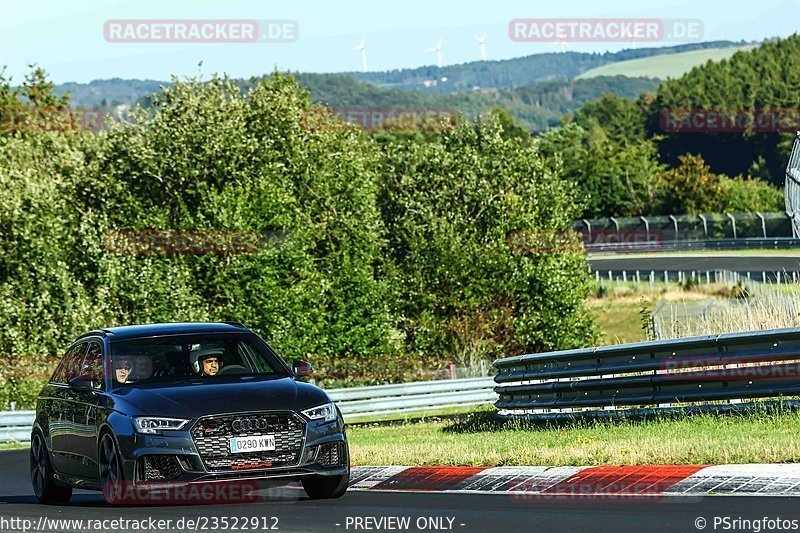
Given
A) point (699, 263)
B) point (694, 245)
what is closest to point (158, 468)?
point (699, 263)

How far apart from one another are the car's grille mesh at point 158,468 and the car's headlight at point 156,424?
216 millimetres

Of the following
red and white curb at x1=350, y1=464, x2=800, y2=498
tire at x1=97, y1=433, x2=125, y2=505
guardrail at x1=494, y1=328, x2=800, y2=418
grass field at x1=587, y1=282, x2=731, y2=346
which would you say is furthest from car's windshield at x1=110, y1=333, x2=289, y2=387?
Result: grass field at x1=587, y1=282, x2=731, y2=346

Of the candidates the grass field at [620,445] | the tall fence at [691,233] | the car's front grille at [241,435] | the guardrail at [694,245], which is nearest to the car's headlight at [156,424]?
the car's front grille at [241,435]

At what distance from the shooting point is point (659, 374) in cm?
1417

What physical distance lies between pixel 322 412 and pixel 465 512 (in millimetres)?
1878

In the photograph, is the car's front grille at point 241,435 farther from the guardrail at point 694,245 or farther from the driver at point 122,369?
the guardrail at point 694,245

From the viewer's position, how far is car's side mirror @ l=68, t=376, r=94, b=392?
11.4 metres

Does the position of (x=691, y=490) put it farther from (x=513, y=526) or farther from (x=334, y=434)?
(x=334, y=434)

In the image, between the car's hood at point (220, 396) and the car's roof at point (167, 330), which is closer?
the car's hood at point (220, 396)

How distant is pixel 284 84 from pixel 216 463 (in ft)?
170

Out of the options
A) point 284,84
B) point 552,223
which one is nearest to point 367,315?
point 552,223

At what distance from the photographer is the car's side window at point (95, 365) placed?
452 inches

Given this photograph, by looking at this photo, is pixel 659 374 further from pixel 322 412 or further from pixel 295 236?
pixel 295 236

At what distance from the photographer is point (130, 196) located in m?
49.8
